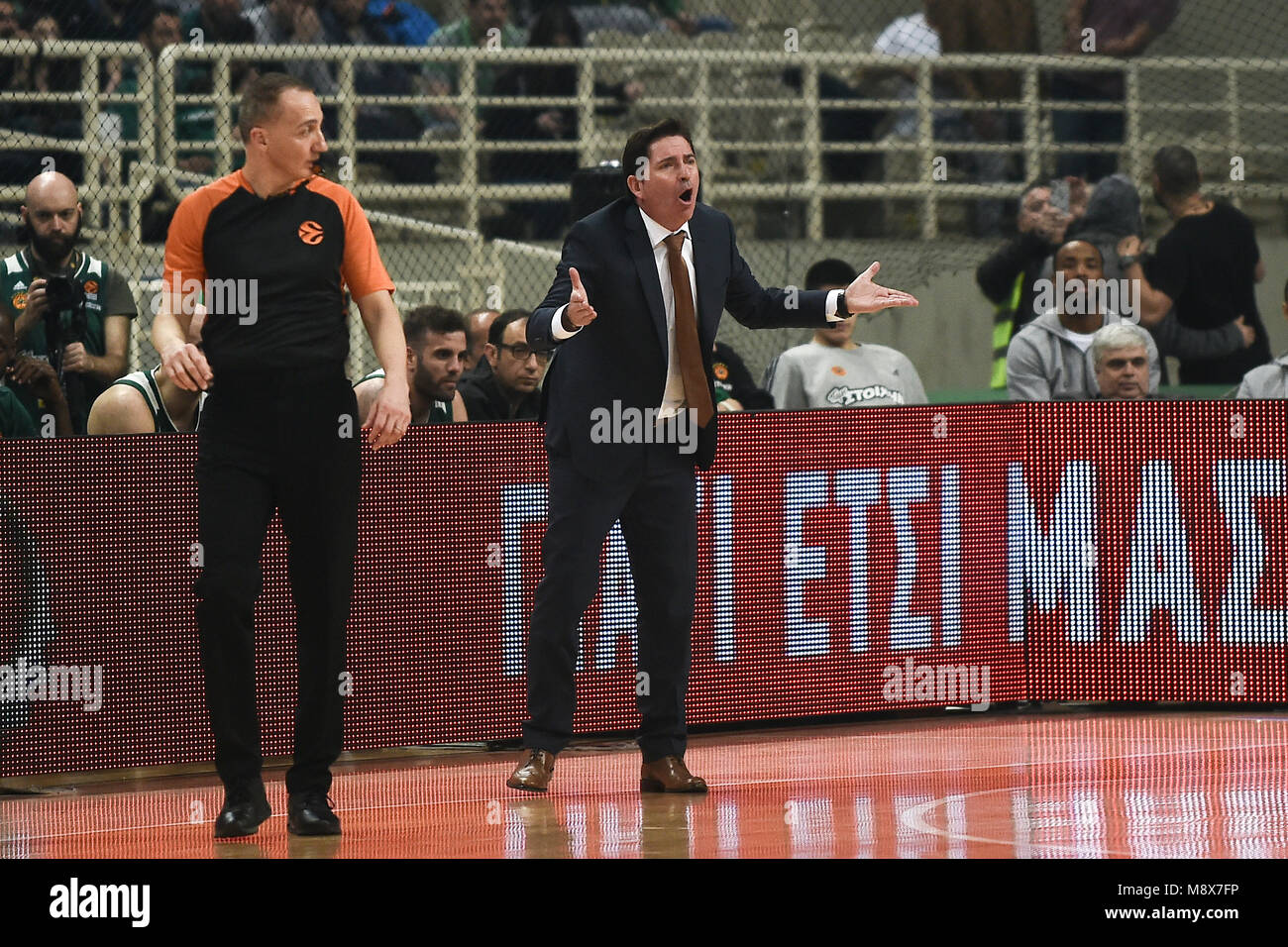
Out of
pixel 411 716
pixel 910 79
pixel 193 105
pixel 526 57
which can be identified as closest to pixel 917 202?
pixel 910 79

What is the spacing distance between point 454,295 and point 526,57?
1.79 meters

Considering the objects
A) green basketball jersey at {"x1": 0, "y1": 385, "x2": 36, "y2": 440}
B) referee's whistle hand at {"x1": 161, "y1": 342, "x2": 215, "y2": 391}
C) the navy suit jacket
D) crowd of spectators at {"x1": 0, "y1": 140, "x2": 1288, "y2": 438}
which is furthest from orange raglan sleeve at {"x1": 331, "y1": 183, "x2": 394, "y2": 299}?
green basketball jersey at {"x1": 0, "y1": 385, "x2": 36, "y2": 440}

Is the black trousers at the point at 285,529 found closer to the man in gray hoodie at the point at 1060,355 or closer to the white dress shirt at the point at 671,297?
the white dress shirt at the point at 671,297

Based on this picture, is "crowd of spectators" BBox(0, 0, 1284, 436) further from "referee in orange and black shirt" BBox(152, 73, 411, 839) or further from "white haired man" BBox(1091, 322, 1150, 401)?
"referee in orange and black shirt" BBox(152, 73, 411, 839)

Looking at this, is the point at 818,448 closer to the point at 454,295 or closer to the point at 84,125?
the point at 454,295

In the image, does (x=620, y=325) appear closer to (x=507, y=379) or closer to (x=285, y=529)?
(x=285, y=529)

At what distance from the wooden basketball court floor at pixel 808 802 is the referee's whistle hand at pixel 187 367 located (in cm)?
127

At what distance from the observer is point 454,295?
1109 cm

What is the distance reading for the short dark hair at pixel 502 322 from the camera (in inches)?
314

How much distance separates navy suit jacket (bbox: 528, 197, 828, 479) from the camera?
608 centimetres

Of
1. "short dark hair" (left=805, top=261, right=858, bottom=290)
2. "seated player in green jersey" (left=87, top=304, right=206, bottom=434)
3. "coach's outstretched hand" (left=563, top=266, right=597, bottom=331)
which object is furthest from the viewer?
"short dark hair" (left=805, top=261, right=858, bottom=290)

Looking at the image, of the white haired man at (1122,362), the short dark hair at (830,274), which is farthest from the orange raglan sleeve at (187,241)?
the white haired man at (1122,362)

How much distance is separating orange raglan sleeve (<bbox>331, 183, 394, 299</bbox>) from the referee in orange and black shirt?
0.02m

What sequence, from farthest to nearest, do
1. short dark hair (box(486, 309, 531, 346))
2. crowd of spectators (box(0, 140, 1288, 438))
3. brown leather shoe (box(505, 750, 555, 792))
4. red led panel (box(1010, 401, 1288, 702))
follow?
short dark hair (box(486, 309, 531, 346)) < red led panel (box(1010, 401, 1288, 702)) < crowd of spectators (box(0, 140, 1288, 438)) < brown leather shoe (box(505, 750, 555, 792))
